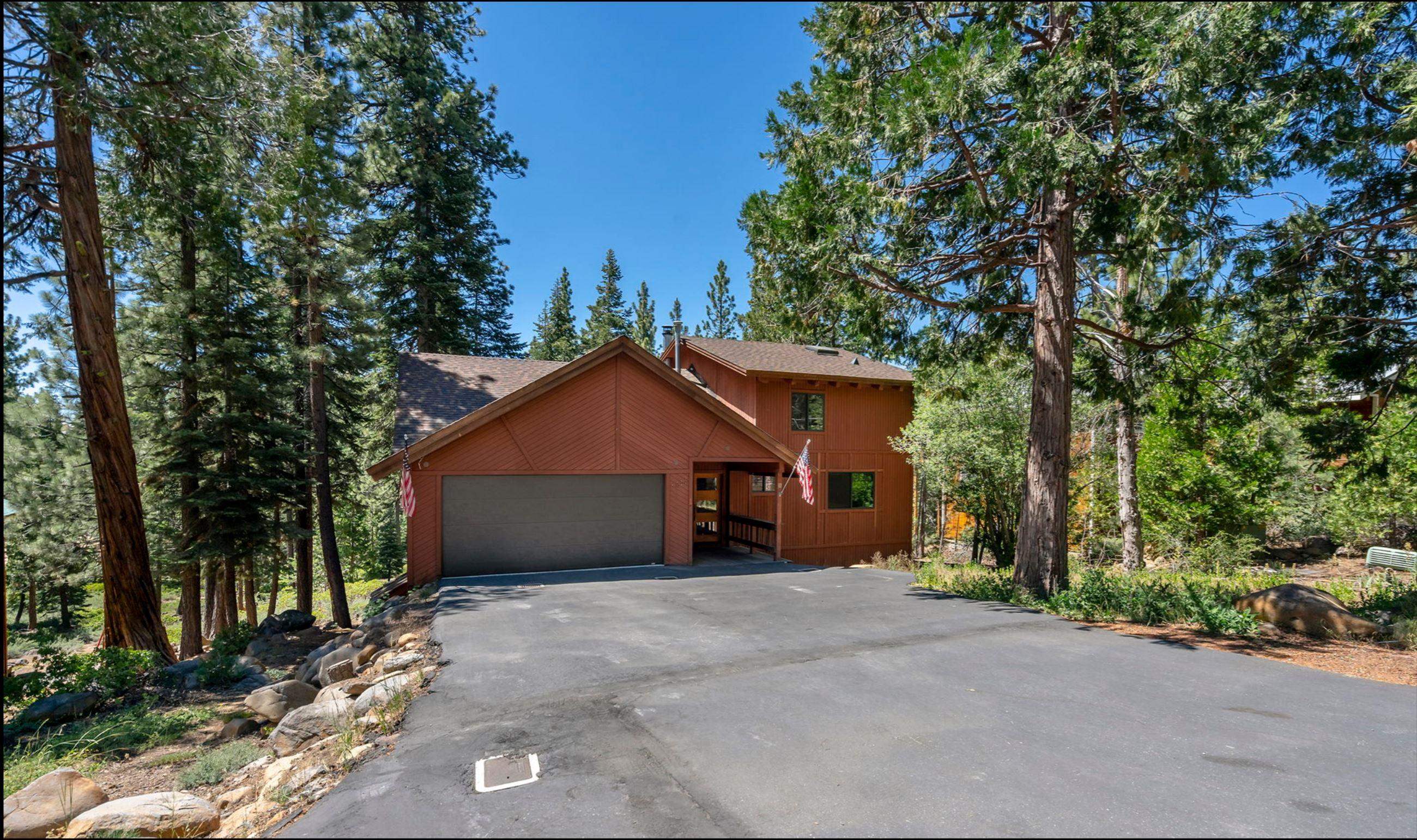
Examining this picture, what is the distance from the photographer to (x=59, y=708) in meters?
7.24

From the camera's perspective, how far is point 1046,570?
1034 cm

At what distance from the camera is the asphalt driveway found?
12.2 feet

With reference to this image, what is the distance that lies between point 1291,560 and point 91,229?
28024 mm

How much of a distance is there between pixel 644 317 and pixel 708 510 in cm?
2838

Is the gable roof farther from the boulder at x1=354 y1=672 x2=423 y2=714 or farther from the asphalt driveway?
the boulder at x1=354 y1=672 x2=423 y2=714

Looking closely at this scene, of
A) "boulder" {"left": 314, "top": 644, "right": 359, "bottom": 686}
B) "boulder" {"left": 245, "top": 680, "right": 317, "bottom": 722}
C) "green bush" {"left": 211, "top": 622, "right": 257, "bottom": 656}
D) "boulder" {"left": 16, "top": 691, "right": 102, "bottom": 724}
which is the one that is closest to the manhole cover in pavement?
"boulder" {"left": 245, "top": 680, "right": 317, "bottom": 722}

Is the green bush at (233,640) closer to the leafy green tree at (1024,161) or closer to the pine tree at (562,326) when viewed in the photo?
the leafy green tree at (1024,161)

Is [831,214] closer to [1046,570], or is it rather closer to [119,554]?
[1046,570]

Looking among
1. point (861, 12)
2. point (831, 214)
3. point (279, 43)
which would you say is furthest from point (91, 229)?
point (861, 12)

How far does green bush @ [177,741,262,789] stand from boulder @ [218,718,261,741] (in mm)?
623

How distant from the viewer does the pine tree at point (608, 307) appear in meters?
44.3

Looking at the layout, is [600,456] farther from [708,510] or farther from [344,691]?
[344,691]

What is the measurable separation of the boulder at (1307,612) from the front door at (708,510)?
12496 millimetres

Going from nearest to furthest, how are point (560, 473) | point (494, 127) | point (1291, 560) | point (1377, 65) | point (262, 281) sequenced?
point (1377, 65), point (560, 473), point (262, 281), point (1291, 560), point (494, 127)
